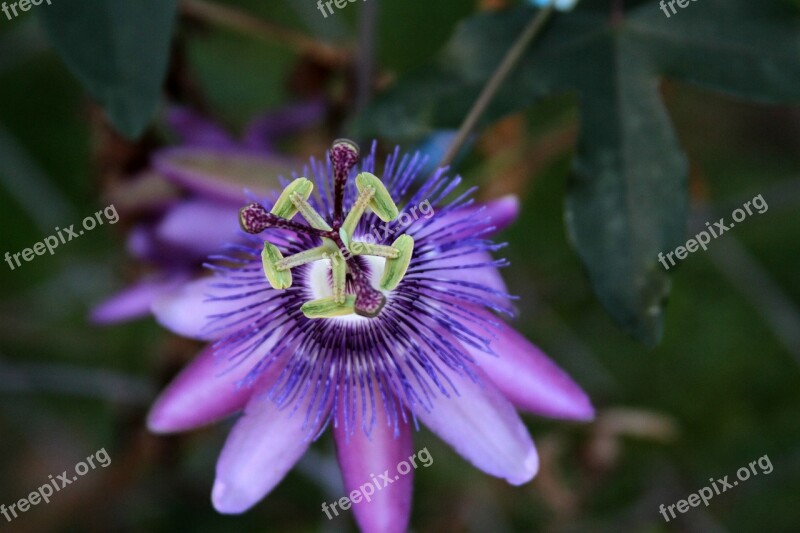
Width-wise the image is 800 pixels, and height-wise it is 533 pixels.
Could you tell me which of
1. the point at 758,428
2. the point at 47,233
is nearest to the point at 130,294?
the point at 47,233

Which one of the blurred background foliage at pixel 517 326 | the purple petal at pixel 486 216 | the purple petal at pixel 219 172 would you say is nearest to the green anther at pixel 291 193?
the purple petal at pixel 486 216

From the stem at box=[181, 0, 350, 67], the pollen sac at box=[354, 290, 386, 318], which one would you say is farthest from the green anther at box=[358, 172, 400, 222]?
the stem at box=[181, 0, 350, 67]

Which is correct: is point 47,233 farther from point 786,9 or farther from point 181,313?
point 786,9

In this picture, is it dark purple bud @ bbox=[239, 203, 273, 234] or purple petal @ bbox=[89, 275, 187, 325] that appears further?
purple petal @ bbox=[89, 275, 187, 325]

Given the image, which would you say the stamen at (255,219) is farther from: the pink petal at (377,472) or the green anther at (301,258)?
the pink petal at (377,472)

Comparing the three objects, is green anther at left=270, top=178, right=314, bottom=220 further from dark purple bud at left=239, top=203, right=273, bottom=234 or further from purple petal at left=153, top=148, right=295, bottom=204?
purple petal at left=153, top=148, right=295, bottom=204
